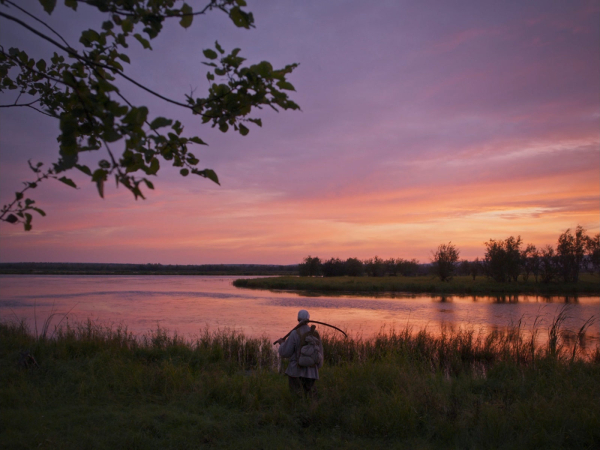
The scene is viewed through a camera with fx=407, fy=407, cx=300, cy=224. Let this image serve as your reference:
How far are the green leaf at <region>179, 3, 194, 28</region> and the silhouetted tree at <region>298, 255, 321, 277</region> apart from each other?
226 ft

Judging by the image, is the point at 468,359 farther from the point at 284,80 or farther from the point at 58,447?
the point at 284,80

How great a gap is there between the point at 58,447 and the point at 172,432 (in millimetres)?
1202

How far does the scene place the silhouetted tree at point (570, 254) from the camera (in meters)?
46.0

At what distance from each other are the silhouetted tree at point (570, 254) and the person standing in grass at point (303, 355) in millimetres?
48945

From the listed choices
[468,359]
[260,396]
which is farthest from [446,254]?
[260,396]

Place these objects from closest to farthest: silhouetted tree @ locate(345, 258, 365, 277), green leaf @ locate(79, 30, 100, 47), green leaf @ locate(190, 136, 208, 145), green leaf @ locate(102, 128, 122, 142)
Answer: green leaf @ locate(102, 128, 122, 142), green leaf @ locate(190, 136, 208, 145), green leaf @ locate(79, 30, 100, 47), silhouetted tree @ locate(345, 258, 365, 277)

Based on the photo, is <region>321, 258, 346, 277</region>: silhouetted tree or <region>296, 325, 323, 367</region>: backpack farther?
<region>321, 258, 346, 277</region>: silhouetted tree

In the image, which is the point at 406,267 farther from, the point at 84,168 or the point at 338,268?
the point at 84,168

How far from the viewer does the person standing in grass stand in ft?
19.3

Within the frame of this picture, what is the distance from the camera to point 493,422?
16.6ft

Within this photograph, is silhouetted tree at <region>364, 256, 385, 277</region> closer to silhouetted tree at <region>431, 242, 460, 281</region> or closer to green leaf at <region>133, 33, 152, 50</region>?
silhouetted tree at <region>431, 242, 460, 281</region>

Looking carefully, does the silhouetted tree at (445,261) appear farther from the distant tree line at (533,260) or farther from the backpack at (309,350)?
the backpack at (309,350)

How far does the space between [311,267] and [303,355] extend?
213ft

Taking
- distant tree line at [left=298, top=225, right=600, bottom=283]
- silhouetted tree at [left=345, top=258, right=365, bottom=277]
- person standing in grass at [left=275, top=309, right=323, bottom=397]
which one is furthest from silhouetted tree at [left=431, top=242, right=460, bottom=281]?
person standing in grass at [left=275, top=309, right=323, bottom=397]
